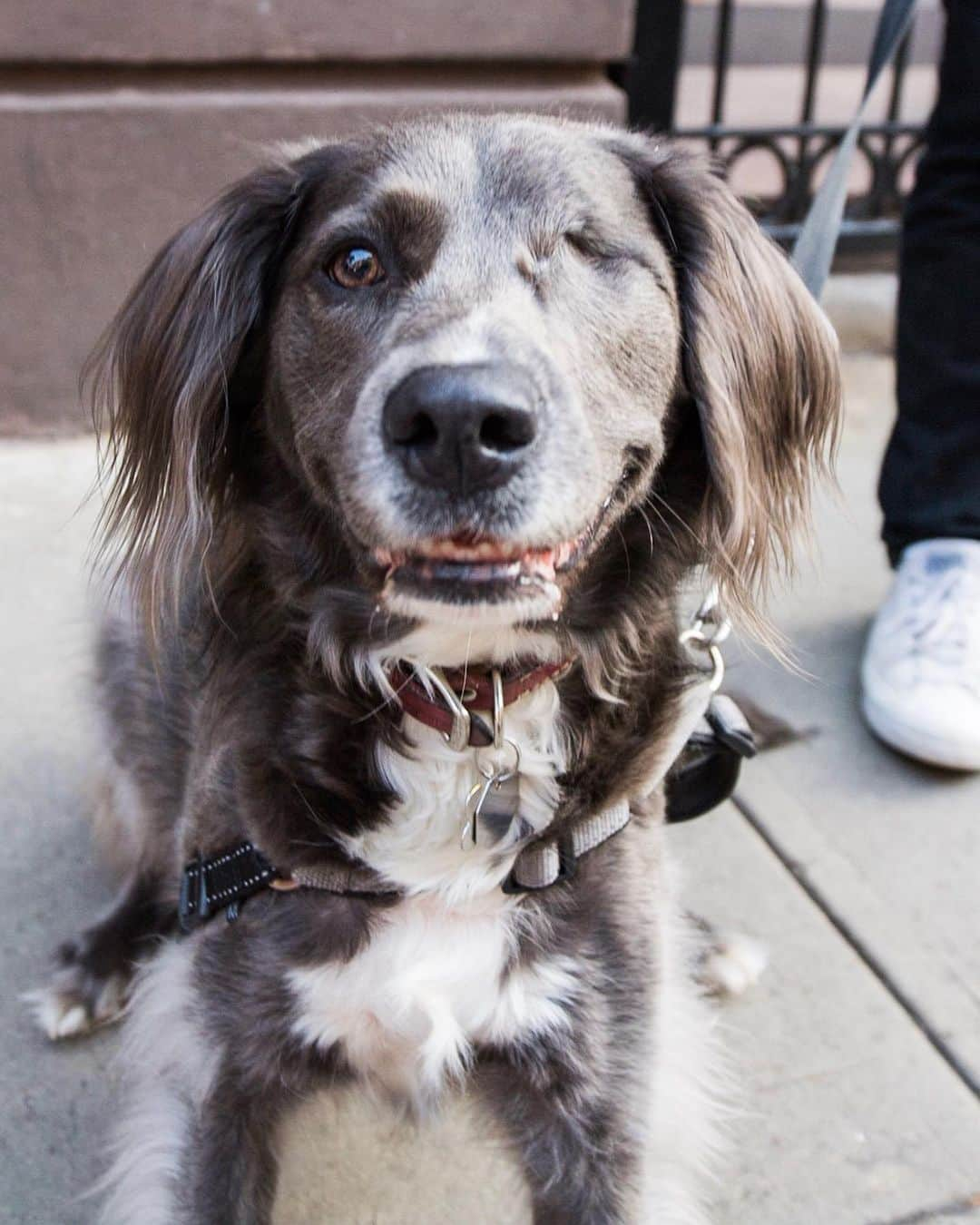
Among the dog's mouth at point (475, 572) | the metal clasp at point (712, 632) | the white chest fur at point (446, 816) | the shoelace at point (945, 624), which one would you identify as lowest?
the shoelace at point (945, 624)

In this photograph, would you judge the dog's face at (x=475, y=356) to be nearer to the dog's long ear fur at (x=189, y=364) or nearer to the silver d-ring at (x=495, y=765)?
the dog's long ear fur at (x=189, y=364)

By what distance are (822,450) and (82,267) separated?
2570mm

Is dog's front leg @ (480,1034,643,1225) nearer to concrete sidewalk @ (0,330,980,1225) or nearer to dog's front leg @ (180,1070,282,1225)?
concrete sidewalk @ (0,330,980,1225)

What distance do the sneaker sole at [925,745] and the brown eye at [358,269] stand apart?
5.35ft

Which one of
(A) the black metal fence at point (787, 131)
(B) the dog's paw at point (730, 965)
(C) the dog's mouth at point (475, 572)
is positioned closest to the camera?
(C) the dog's mouth at point (475, 572)

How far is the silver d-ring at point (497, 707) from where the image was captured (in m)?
1.87

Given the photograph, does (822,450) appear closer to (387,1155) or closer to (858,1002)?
(858,1002)

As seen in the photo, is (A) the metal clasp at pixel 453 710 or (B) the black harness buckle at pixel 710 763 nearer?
(A) the metal clasp at pixel 453 710

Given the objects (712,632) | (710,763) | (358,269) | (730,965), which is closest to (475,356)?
(358,269)

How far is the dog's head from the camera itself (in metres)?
1.60

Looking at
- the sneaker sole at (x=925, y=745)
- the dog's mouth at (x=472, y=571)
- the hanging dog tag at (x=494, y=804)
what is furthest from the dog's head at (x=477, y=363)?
the sneaker sole at (x=925, y=745)

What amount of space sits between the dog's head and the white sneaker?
1.03 m

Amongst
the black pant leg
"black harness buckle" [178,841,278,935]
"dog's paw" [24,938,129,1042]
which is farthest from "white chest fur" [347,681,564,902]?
the black pant leg

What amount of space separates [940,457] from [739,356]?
133 centimetres
